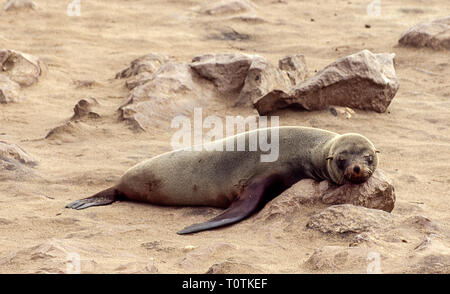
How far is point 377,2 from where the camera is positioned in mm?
13133

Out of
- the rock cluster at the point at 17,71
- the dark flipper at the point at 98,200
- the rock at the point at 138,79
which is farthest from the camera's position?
the rock cluster at the point at 17,71

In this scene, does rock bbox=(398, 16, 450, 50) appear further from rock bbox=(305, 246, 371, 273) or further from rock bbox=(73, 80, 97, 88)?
rock bbox=(305, 246, 371, 273)

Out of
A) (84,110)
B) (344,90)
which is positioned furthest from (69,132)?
(344,90)

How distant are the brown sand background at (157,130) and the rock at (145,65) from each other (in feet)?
0.91

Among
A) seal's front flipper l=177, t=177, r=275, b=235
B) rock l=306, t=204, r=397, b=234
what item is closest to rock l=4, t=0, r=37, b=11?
seal's front flipper l=177, t=177, r=275, b=235

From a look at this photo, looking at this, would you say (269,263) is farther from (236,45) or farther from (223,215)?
(236,45)

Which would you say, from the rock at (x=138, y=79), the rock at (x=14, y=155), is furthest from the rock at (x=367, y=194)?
the rock at (x=138, y=79)

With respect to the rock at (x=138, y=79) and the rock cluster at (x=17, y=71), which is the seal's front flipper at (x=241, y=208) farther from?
the rock cluster at (x=17, y=71)

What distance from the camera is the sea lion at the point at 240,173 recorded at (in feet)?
16.1

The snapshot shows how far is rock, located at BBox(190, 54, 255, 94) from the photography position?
323 inches

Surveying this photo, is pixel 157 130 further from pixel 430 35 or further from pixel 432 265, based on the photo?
pixel 430 35

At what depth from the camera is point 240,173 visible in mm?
5309

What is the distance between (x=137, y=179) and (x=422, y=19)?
→ 7.49 metres
